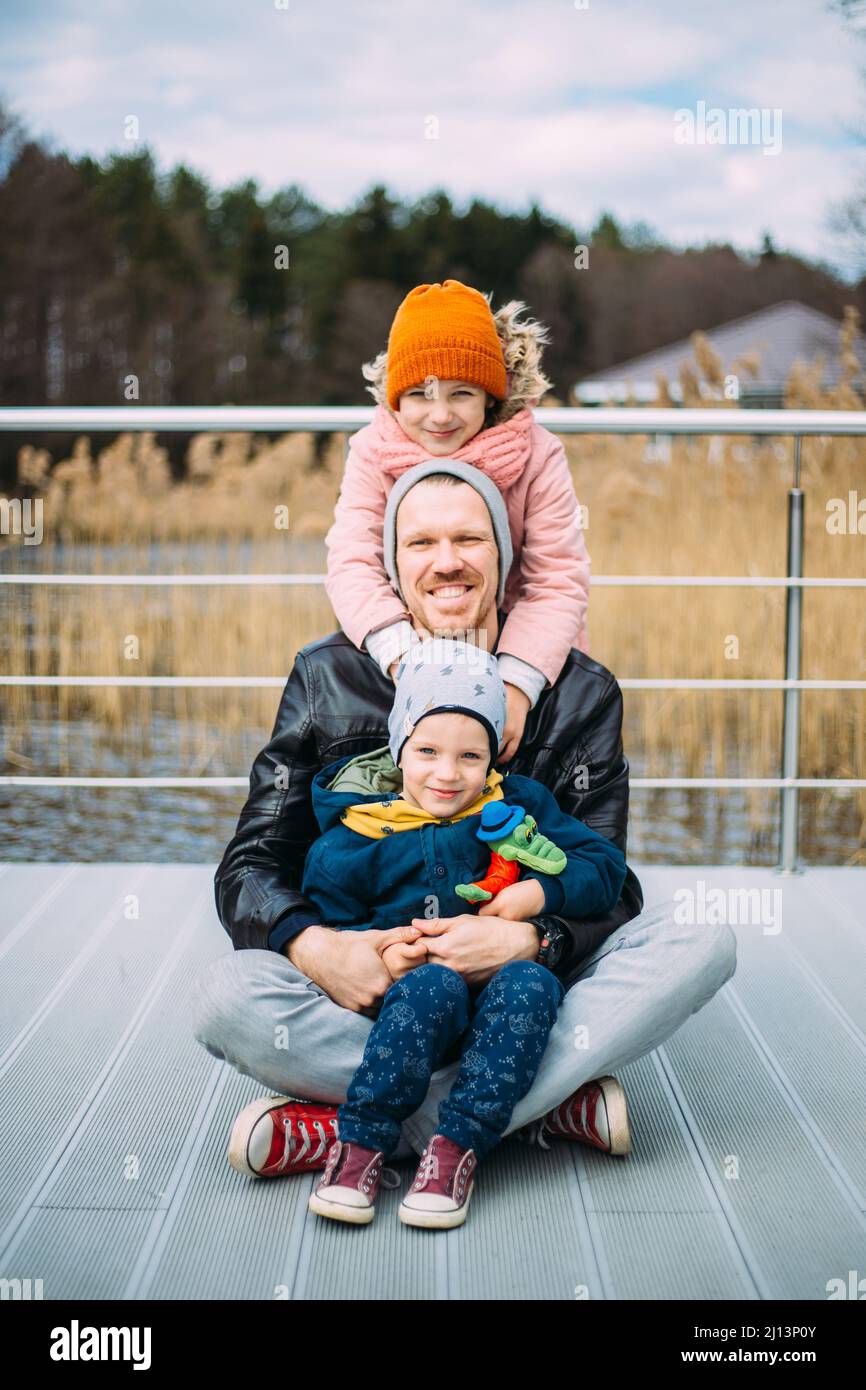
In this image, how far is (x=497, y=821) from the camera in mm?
1598

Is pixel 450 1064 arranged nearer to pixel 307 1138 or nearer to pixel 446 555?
pixel 307 1138

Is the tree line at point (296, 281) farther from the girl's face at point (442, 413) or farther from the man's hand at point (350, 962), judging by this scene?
the man's hand at point (350, 962)

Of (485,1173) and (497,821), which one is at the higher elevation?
(497,821)

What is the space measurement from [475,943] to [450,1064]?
0.18 m

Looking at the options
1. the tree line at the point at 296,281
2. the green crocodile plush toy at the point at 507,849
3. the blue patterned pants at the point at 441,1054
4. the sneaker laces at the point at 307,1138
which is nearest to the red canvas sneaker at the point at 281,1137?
the sneaker laces at the point at 307,1138

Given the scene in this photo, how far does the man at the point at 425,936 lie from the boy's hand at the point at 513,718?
0.18 feet

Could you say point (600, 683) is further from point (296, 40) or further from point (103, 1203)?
point (296, 40)

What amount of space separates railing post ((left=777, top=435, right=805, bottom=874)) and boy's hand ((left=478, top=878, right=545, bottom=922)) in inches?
53.5

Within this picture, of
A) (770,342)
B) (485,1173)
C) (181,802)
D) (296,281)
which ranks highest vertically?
(296,281)

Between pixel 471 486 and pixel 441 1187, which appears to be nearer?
pixel 441 1187

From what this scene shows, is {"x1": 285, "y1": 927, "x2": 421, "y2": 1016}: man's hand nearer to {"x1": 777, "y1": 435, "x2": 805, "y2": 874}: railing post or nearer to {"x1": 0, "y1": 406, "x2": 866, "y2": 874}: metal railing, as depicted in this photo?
{"x1": 0, "y1": 406, "x2": 866, "y2": 874}: metal railing

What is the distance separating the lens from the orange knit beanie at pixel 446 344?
1818 millimetres

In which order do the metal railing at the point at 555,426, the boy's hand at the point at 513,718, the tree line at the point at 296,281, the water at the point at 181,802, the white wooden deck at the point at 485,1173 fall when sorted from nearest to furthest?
1. the white wooden deck at the point at 485,1173
2. the boy's hand at the point at 513,718
3. the metal railing at the point at 555,426
4. the water at the point at 181,802
5. the tree line at the point at 296,281

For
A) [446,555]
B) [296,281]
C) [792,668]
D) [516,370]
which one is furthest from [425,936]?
[296,281]
